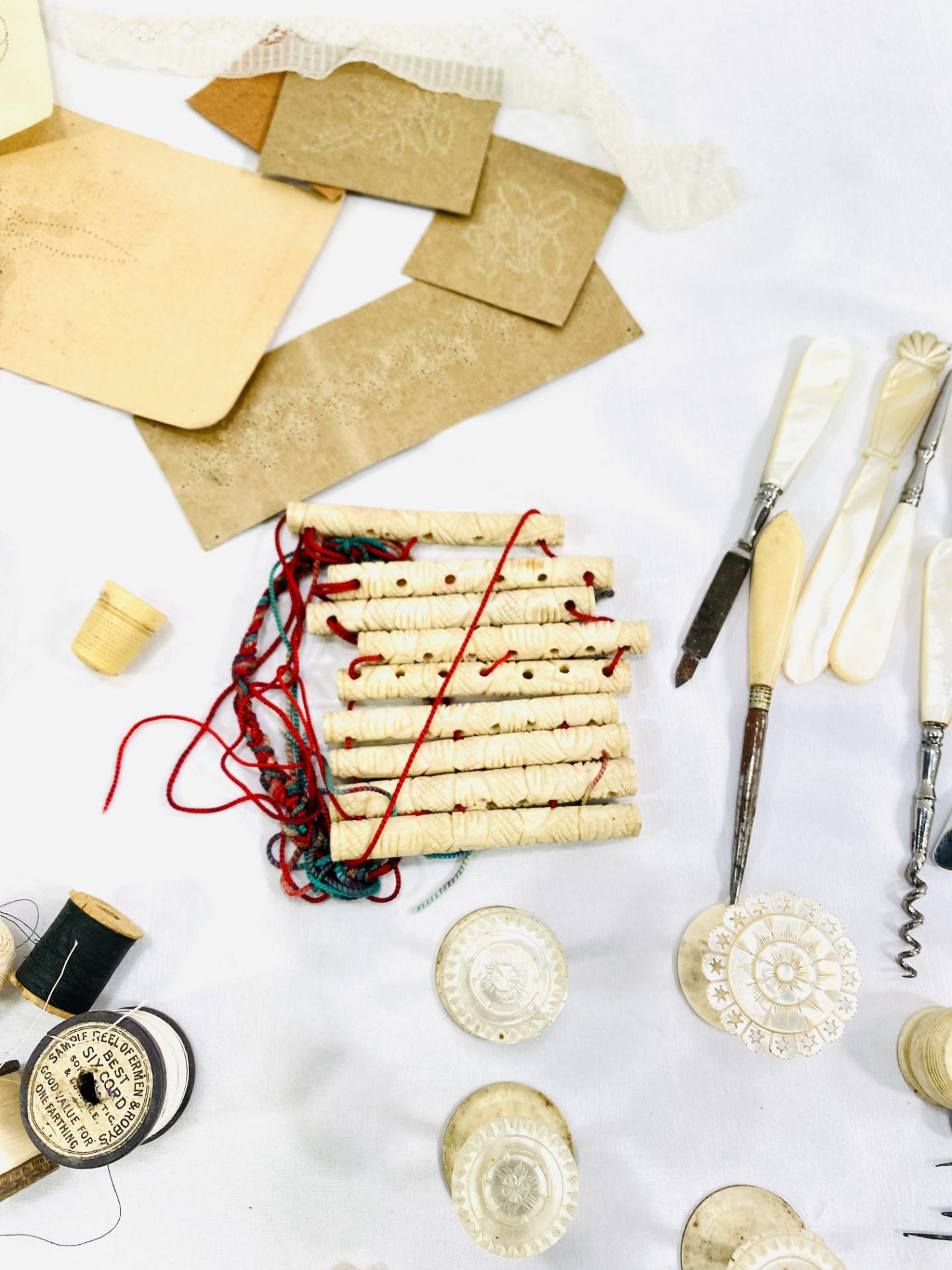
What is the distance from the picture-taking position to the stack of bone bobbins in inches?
58.3

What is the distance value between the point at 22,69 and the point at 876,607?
1786 millimetres

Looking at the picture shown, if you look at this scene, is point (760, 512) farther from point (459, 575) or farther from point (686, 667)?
point (459, 575)

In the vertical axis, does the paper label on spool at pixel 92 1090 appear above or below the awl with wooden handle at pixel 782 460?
below

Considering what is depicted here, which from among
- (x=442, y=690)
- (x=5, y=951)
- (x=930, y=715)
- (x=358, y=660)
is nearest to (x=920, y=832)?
(x=930, y=715)

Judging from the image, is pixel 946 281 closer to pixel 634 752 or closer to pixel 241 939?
pixel 634 752

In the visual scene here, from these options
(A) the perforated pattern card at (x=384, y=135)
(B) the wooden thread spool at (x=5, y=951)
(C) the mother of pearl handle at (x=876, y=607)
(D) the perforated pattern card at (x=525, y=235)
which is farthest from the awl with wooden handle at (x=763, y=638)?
(B) the wooden thread spool at (x=5, y=951)

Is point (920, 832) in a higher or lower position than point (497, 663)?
lower

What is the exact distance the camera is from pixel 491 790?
149cm

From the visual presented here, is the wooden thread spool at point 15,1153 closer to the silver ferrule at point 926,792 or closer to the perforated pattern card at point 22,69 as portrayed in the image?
the silver ferrule at point 926,792

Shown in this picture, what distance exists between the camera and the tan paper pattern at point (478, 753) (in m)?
1.49

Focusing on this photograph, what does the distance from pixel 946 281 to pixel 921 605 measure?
0.65m

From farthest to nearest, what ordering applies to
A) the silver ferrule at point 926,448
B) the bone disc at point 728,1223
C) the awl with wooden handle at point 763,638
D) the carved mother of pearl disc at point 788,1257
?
the silver ferrule at point 926,448
the awl with wooden handle at point 763,638
the bone disc at point 728,1223
the carved mother of pearl disc at point 788,1257

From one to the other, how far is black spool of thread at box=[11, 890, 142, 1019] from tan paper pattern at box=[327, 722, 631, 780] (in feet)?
1.37

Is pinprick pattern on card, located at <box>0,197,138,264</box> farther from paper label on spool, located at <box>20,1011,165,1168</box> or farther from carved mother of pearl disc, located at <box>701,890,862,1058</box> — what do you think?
carved mother of pearl disc, located at <box>701,890,862,1058</box>
